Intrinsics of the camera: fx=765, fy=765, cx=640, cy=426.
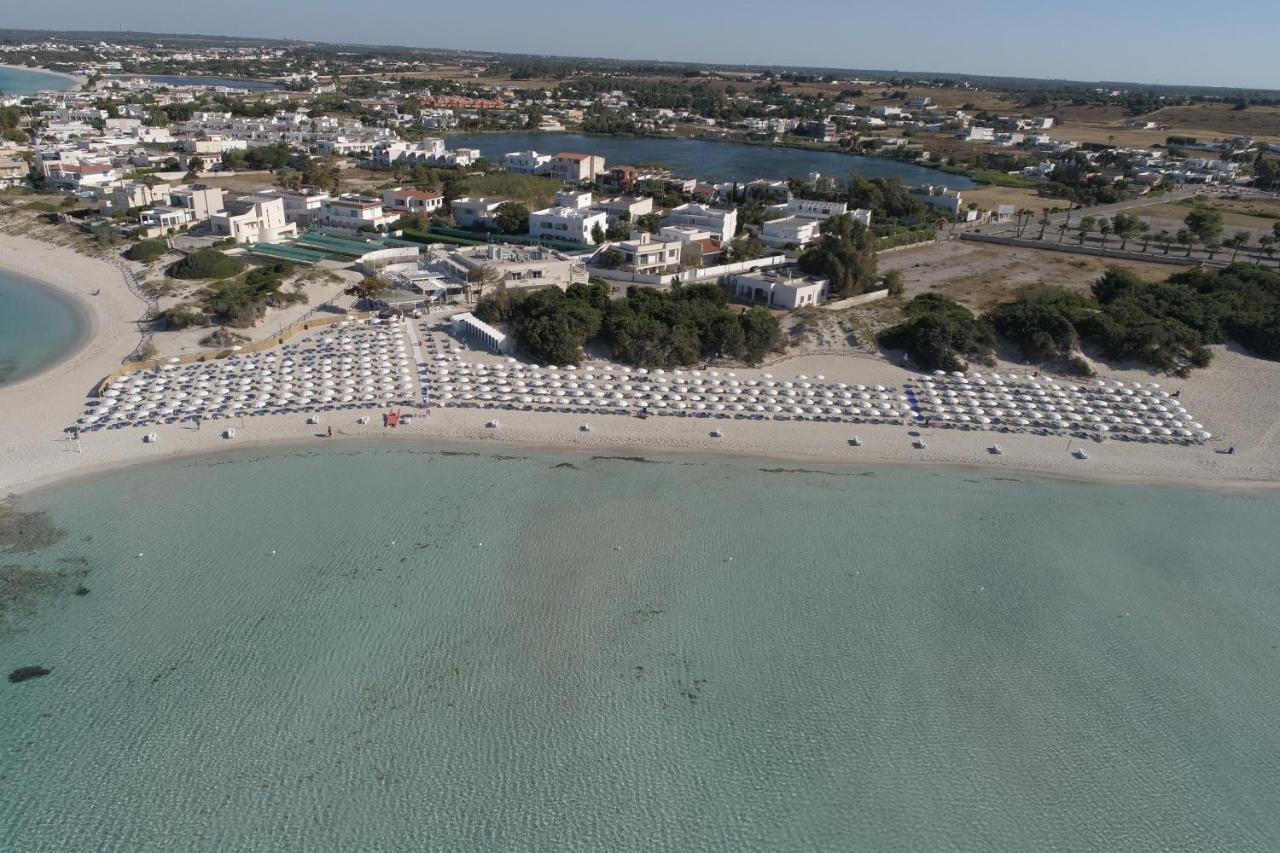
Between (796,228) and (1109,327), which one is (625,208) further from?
(1109,327)

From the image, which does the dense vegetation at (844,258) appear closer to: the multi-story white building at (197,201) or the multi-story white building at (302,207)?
the multi-story white building at (302,207)

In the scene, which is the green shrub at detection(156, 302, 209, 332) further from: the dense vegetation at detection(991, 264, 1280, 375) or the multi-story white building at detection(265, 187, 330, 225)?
the dense vegetation at detection(991, 264, 1280, 375)

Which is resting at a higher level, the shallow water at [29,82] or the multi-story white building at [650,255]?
the shallow water at [29,82]

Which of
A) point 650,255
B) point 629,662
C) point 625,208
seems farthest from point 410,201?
point 629,662

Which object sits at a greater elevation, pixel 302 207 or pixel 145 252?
pixel 302 207

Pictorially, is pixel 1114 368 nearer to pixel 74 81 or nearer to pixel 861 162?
pixel 861 162

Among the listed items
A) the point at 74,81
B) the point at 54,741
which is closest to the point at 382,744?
the point at 54,741

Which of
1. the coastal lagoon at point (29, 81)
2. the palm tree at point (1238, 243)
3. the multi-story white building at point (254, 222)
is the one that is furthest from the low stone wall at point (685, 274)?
the coastal lagoon at point (29, 81)
